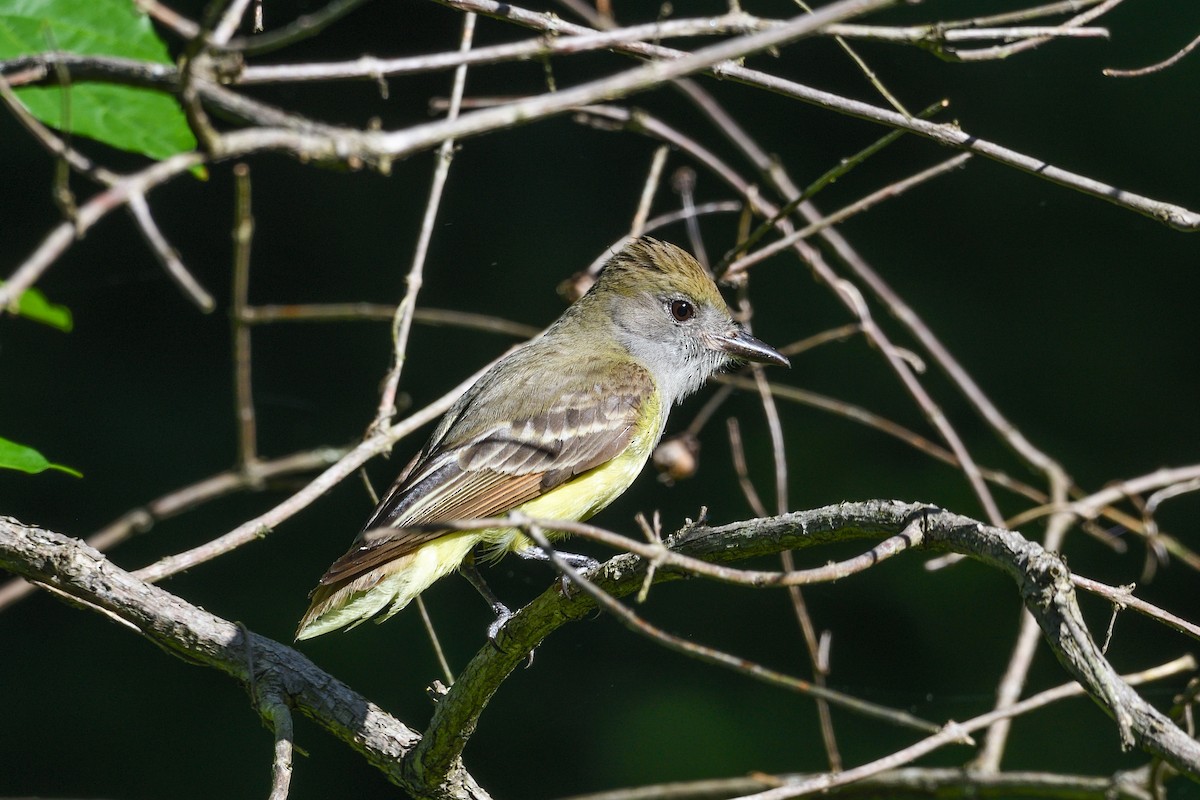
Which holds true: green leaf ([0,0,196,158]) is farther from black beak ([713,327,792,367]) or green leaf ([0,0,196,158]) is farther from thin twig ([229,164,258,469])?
black beak ([713,327,792,367])

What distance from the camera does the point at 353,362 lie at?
7.31 metres

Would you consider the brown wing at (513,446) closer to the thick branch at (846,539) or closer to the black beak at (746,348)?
the black beak at (746,348)

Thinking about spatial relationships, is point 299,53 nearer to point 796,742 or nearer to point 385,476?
point 385,476

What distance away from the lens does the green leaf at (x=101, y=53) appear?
6.75ft

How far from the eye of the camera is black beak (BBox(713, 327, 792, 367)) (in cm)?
463

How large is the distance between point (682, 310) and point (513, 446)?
992 millimetres

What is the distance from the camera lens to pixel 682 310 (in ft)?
→ 16.1

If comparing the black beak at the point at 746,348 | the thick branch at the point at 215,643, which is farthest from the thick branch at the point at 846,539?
the black beak at the point at 746,348

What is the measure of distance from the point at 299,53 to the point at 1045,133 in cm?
403

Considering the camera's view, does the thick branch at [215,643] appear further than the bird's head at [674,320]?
No

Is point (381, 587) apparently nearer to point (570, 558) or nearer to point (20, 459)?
point (570, 558)

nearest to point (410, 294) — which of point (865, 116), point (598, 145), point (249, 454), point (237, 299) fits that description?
Result: point (249, 454)

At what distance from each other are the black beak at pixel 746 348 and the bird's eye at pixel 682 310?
15 cm

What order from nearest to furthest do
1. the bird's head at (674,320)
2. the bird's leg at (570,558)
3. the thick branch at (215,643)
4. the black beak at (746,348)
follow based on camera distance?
1. the thick branch at (215,643)
2. the bird's leg at (570,558)
3. the black beak at (746,348)
4. the bird's head at (674,320)
